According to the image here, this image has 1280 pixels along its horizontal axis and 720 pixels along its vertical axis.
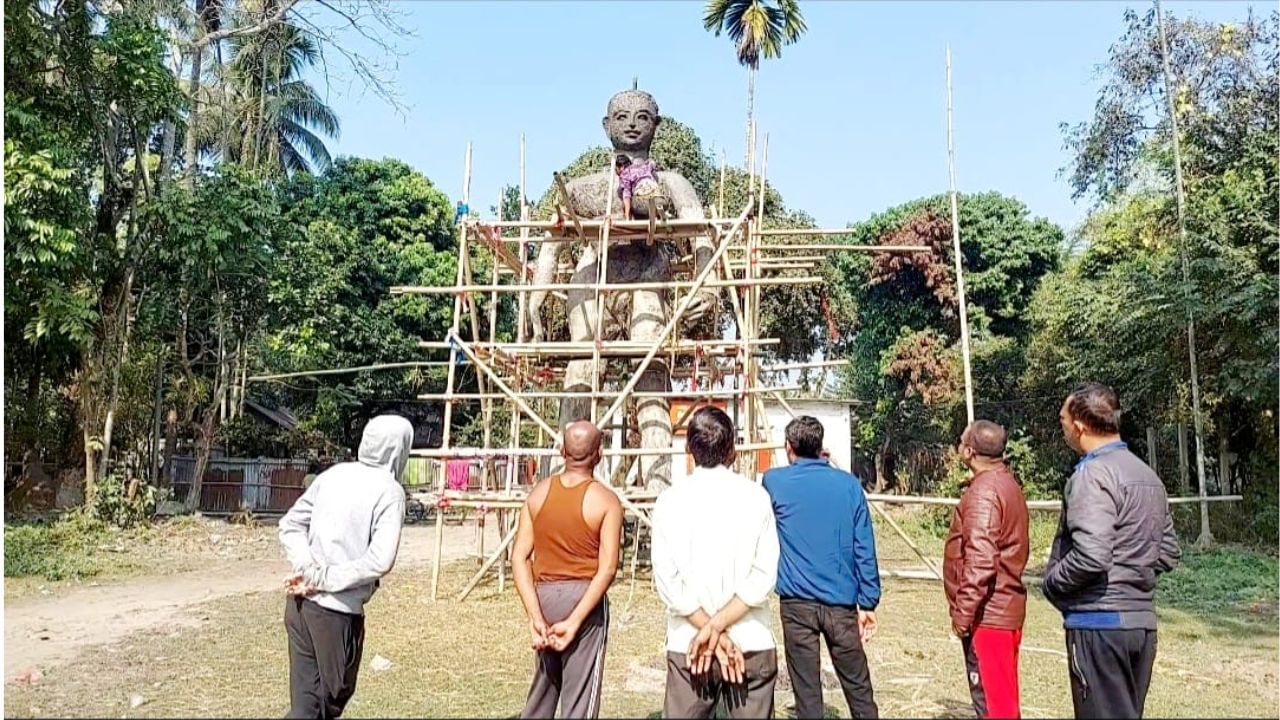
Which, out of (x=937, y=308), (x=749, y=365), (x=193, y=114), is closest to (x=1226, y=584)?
(x=749, y=365)

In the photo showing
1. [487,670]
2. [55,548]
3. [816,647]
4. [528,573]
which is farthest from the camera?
[55,548]

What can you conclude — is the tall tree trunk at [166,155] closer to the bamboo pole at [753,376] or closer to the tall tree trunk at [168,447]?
the tall tree trunk at [168,447]

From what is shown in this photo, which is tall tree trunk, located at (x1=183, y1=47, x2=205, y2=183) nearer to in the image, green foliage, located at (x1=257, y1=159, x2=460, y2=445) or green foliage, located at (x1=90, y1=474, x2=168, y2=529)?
green foliage, located at (x1=257, y1=159, x2=460, y2=445)

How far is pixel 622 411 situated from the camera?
32.3 ft

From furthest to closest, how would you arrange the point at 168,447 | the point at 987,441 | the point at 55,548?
the point at 168,447
the point at 55,548
the point at 987,441

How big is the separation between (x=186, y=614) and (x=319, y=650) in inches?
204

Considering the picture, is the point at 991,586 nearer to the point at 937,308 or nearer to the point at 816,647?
the point at 816,647

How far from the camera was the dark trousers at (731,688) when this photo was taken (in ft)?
10.0

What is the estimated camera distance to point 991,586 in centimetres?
356

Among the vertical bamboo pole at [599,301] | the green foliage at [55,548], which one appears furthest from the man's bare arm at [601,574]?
the green foliage at [55,548]

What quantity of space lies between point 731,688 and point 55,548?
420 inches

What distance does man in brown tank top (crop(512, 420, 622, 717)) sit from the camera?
330 cm

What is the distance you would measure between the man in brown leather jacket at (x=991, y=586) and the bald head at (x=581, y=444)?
56.0 inches

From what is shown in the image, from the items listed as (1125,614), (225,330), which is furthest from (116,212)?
(1125,614)
